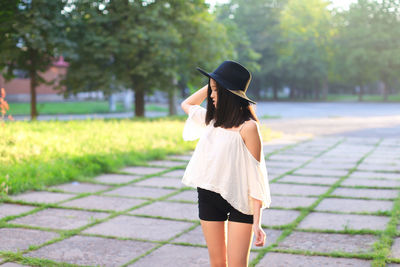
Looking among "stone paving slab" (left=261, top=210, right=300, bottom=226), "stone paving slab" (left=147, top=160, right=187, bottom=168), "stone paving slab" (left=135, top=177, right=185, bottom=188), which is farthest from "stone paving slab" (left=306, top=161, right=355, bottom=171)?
"stone paving slab" (left=261, top=210, right=300, bottom=226)

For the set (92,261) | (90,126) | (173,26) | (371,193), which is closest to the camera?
(92,261)

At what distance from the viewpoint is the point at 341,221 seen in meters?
5.25

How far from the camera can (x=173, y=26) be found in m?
18.2

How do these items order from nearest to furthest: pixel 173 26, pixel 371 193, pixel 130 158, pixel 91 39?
pixel 371 193
pixel 130 158
pixel 91 39
pixel 173 26

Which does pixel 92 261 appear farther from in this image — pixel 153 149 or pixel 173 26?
pixel 173 26

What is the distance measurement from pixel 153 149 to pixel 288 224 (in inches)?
210

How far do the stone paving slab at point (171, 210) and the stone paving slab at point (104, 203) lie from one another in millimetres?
229

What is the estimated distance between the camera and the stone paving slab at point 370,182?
→ 7.22 m

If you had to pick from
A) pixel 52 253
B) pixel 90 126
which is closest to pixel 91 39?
pixel 90 126

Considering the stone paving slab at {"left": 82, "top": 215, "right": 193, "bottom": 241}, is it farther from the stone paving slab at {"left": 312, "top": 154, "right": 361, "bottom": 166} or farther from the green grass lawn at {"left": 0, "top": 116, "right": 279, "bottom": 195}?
the stone paving slab at {"left": 312, "top": 154, "right": 361, "bottom": 166}

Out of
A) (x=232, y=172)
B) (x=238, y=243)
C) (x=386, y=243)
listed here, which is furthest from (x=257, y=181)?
(x=386, y=243)

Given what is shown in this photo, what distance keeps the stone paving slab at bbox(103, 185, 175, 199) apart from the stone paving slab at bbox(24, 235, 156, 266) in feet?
6.24

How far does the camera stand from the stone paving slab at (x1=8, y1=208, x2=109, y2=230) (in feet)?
16.6

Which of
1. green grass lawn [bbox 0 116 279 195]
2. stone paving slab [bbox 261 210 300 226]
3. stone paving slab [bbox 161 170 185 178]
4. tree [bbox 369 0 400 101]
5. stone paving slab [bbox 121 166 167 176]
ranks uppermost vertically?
tree [bbox 369 0 400 101]
